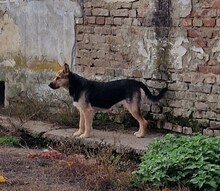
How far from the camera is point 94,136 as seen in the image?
889 centimetres

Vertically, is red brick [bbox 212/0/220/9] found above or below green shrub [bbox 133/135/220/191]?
above

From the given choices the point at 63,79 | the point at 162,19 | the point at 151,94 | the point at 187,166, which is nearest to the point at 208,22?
the point at 162,19

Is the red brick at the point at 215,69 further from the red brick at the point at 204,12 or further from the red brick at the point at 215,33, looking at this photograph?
the red brick at the point at 204,12

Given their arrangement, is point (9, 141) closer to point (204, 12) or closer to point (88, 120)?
point (88, 120)

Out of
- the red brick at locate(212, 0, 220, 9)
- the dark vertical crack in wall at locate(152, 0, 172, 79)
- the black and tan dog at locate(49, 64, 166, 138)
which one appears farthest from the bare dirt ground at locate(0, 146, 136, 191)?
the red brick at locate(212, 0, 220, 9)

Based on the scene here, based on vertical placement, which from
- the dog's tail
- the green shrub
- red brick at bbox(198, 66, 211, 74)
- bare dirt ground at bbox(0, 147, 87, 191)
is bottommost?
bare dirt ground at bbox(0, 147, 87, 191)

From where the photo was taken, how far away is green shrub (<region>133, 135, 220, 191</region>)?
6137 mm

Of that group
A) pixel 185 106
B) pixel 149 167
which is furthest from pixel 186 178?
pixel 185 106

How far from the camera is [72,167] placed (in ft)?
23.6

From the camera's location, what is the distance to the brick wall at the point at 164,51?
8.41 m

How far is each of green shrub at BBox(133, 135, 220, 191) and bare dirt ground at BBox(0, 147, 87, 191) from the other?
0.82m

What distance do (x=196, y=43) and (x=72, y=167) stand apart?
2.61 m

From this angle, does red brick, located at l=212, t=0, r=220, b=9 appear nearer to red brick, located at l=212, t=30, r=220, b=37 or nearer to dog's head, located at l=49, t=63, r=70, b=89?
red brick, located at l=212, t=30, r=220, b=37

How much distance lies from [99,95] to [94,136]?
60 centimetres
